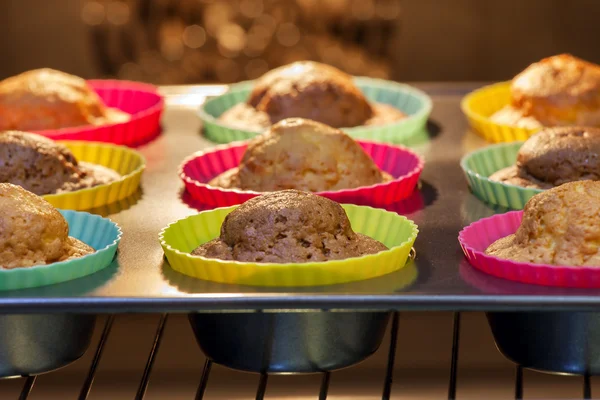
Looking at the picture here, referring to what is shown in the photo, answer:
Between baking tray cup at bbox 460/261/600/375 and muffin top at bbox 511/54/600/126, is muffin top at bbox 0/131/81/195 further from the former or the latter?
muffin top at bbox 511/54/600/126

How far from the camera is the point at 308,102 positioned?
3.29 m

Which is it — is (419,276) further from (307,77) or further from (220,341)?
(307,77)

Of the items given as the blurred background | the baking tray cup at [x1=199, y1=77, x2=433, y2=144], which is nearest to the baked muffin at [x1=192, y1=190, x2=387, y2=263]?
the baking tray cup at [x1=199, y1=77, x2=433, y2=144]

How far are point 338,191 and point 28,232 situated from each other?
75 centimetres

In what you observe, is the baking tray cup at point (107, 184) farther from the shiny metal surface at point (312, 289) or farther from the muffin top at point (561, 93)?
the muffin top at point (561, 93)

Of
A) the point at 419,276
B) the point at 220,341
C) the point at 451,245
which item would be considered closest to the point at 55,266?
the point at 220,341

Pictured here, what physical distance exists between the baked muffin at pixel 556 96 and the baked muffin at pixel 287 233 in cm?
124

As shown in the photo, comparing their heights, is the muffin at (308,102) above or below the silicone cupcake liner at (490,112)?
below

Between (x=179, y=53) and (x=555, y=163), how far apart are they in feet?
10.0

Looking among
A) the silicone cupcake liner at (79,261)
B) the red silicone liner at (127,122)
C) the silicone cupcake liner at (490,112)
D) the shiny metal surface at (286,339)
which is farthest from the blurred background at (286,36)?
the shiny metal surface at (286,339)

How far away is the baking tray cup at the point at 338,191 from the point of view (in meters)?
2.53

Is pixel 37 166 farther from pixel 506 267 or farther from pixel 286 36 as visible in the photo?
pixel 286 36

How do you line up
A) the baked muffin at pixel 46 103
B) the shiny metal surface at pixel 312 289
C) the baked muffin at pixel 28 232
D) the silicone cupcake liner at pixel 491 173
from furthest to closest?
1. the baked muffin at pixel 46 103
2. the silicone cupcake liner at pixel 491 173
3. the baked muffin at pixel 28 232
4. the shiny metal surface at pixel 312 289

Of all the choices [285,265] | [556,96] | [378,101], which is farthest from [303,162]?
[378,101]
